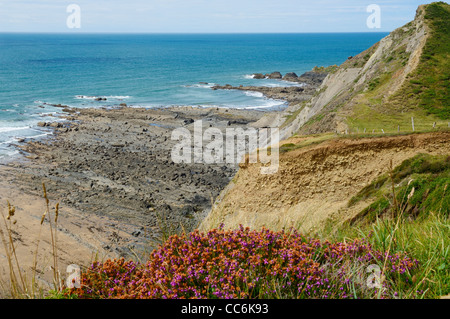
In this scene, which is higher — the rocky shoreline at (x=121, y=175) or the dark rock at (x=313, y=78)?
the dark rock at (x=313, y=78)

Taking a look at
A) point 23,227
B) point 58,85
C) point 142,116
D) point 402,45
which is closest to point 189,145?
point 142,116

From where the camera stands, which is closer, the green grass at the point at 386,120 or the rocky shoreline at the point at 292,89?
the green grass at the point at 386,120

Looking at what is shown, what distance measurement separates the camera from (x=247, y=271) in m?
4.27

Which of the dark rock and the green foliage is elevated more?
the dark rock

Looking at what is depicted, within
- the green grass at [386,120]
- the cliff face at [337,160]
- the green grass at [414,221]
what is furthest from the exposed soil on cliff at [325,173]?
the green grass at [386,120]

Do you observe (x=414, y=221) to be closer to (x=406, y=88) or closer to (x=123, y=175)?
(x=406, y=88)

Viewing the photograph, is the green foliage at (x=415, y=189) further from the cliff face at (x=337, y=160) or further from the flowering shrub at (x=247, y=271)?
the flowering shrub at (x=247, y=271)

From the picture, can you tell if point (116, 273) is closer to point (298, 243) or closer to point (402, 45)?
point (298, 243)

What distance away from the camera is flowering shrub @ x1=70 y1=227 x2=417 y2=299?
418 centimetres

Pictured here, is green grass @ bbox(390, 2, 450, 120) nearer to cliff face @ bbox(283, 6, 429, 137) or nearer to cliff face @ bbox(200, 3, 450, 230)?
cliff face @ bbox(200, 3, 450, 230)

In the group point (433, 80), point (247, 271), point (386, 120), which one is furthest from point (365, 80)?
point (247, 271)

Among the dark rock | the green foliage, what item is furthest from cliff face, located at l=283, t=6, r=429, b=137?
the dark rock

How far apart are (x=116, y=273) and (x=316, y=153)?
13.6m

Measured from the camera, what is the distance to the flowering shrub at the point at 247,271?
13.7 feet
